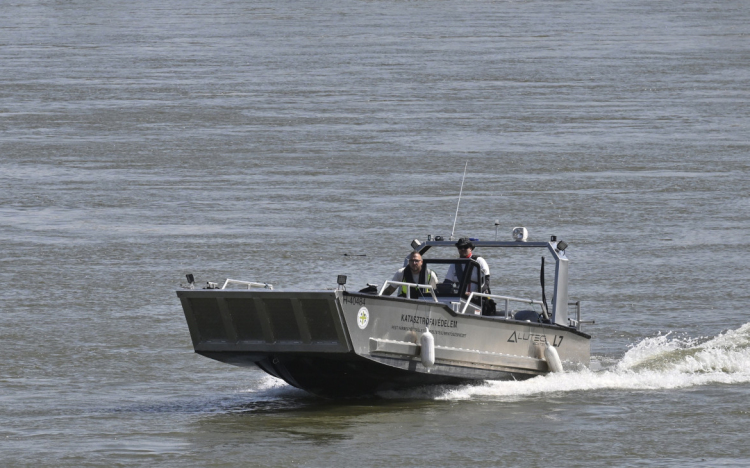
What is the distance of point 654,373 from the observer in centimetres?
1545

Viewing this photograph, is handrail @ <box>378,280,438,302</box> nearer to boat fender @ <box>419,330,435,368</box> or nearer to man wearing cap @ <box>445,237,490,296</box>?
boat fender @ <box>419,330,435,368</box>

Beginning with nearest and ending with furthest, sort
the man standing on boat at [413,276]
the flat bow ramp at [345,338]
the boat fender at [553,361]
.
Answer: the flat bow ramp at [345,338] < the man standing on boat at [413,276] < the boat fender at [553,361]

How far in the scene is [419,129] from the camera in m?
35.1

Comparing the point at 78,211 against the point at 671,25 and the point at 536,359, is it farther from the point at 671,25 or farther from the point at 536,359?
the point at 671,25

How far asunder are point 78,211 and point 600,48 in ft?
113

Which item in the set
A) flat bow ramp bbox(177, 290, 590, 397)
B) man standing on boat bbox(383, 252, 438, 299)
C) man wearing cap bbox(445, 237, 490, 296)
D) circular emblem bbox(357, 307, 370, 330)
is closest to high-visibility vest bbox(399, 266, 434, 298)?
man standing on boat bbox(383, 252, 438, 299)

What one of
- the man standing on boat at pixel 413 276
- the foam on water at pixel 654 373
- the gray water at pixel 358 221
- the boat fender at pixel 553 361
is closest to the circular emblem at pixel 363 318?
the gray water at pixel 358 221

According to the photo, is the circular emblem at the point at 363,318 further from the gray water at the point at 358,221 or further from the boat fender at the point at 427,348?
the gray water at the point at 358,221

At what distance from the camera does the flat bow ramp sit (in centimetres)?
1286

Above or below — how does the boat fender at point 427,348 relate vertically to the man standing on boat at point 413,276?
below

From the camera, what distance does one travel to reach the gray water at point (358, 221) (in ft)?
42.4

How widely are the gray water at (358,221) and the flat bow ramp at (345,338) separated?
337 millimetres

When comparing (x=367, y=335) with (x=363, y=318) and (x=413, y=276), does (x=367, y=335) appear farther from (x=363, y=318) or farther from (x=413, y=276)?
(x=413, y=276)

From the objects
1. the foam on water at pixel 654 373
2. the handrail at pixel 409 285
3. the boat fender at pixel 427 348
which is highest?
the handrail at pixel 409 285
